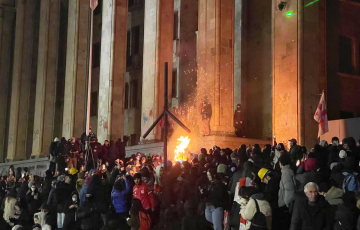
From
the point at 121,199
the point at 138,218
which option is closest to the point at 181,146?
the point at 121,199

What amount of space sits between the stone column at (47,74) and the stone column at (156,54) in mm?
11515

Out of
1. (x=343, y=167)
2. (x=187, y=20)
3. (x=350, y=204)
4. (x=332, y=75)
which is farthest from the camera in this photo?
(x=187, y=20)

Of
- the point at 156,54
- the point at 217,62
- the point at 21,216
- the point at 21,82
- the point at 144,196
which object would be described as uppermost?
the point at 21,82

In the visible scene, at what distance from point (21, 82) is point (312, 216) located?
3444cm

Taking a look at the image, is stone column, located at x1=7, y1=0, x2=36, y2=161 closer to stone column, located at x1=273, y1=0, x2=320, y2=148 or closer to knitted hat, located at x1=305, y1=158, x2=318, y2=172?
stone column, located at x1=273, y1=0, x2=320, y2=148

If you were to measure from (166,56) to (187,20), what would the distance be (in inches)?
156

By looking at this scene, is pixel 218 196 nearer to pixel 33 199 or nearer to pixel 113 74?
pixel 33 199

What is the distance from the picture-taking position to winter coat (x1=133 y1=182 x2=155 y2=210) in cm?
1230

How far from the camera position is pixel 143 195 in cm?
1235

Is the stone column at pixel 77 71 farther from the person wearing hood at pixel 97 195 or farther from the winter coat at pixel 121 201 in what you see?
the winter coat at pixel 121 201

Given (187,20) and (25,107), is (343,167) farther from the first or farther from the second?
(25,107)

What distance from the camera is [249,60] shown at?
2798 centimetres

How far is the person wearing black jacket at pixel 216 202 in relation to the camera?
10844mm

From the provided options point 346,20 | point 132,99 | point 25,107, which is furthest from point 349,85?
point 25,107
